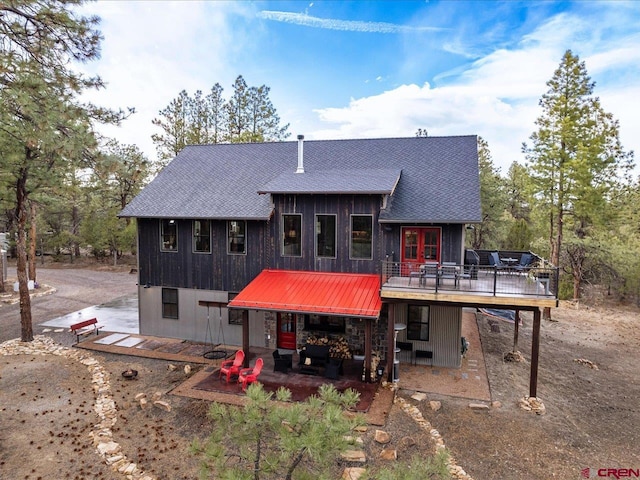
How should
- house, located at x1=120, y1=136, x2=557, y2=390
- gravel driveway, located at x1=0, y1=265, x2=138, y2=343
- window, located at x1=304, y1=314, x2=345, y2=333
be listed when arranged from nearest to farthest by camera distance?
house, located at x1=120, y1=136, x2=557, y2=390
window, located at x1=304, y1=314, x2=345, y2=333
gravel driveway, located at x1=0, y1=265, x2=138, y2=343

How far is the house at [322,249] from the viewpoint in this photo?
39.2 feet

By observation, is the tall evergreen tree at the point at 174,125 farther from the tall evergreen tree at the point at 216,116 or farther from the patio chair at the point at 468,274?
the patio chair at the point at 468,274

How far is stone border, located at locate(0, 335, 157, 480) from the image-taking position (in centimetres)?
765

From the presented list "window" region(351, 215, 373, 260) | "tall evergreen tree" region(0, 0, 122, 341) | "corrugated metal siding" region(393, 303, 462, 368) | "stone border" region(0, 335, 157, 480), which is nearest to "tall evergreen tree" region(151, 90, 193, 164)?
"stone border" region(0, 335, 157, 480)

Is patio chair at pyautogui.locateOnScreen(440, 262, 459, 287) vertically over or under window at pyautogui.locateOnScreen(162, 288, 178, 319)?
over

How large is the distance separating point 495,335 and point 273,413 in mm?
14828

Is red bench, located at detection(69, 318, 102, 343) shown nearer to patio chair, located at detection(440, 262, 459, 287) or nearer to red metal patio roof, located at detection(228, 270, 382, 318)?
red metal patio roof, located at detection(228, 270, 382, 318)

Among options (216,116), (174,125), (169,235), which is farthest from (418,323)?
(174,125)

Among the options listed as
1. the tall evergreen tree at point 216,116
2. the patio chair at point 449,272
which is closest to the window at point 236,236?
the patio chair at point 449,272

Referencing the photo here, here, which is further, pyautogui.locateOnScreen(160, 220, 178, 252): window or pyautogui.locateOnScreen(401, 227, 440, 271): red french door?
pyautogui.locateOnScreen(160, 220, 178, 252): window

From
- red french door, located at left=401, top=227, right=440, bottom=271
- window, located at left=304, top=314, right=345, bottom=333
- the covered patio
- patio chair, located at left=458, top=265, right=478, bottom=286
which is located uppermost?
red french door, located at left=401, top=227, right=440, bottom=271

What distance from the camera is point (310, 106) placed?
3138cm

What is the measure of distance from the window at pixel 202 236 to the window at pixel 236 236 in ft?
2.71

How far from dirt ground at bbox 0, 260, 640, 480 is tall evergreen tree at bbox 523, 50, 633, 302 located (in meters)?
8.51
